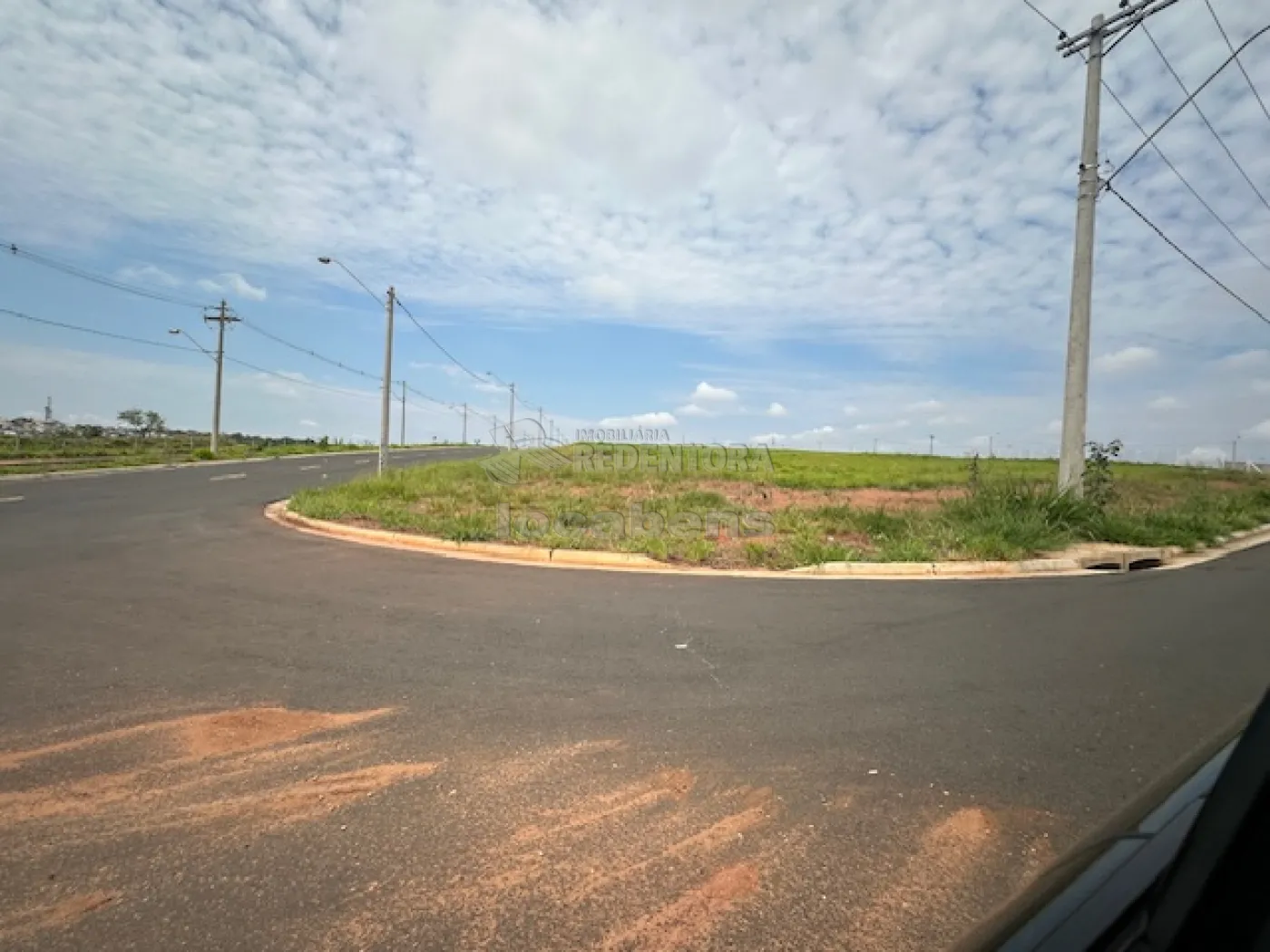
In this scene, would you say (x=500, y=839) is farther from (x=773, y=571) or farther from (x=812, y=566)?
(x=812, y=566)

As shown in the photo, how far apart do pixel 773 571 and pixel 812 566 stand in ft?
1.92

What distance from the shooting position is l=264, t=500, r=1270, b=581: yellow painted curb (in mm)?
8758

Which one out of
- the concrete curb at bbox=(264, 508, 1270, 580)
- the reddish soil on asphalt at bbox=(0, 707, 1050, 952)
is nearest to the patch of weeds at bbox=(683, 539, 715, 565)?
the concrete curb at bbox=(264, 508, 1270, 580)

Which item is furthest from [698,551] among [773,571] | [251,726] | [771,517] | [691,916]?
[691,916]

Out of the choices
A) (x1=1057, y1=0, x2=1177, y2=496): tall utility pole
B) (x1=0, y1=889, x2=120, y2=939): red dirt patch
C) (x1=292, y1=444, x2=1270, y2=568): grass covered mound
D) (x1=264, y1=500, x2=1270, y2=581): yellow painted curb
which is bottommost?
(x1=0, y1=889, x2=120, y2=939): red dirt patch

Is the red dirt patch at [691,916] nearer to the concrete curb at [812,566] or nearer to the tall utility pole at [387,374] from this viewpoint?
the concrete curb at [812,566]

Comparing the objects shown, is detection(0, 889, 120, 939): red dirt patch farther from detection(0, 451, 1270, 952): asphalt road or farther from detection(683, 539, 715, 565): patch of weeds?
detection(683, 539, 715, 565): patch of weeds

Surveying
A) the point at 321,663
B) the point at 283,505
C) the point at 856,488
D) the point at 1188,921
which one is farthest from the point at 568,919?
the point at 856,488

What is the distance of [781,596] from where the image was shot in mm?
7137

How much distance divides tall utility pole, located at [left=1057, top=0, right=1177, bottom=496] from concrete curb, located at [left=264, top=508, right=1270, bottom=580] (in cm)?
205

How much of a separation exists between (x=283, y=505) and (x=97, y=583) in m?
8.95

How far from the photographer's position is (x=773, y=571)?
8.89m

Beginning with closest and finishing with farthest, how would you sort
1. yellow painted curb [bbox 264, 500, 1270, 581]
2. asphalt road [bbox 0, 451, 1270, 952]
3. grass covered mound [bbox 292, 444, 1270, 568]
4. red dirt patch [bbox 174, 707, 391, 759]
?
1. asphalt road [bbox 0, 451, 1270, 952]
2. red dirt patch [bbox 174, 707, 391, 759]
3. yellow painted curb [bbox 264, 500, 1270, 581]
4. grass covered mound [bbox 292, 444, 1270, 568]

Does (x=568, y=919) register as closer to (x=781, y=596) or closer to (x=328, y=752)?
(x=328, y=752)
